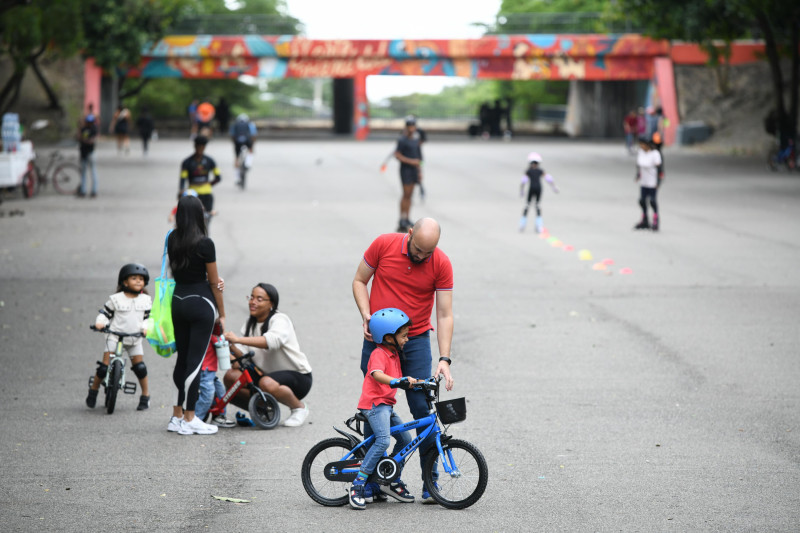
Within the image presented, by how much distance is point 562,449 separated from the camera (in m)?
7.05

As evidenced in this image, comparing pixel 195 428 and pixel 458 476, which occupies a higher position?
pixel 458 476

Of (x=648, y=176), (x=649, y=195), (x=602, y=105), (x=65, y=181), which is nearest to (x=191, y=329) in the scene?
(x=648, y=176)

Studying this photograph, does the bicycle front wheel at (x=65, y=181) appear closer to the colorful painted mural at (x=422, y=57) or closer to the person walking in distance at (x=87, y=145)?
the person walking in distance at (x=87, y=145)

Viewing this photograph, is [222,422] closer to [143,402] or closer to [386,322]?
[143,402]

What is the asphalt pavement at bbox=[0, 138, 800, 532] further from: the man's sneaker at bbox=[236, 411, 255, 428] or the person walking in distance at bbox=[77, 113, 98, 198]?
the person walking in distance at bbox=[77, 113, 98, 198]

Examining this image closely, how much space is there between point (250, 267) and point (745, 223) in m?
10.6

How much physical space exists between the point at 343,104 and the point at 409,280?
162 feet

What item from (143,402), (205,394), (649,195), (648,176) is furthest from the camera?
(649,195)

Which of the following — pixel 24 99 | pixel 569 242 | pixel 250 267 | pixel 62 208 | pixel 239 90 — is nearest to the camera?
pixel 250 267

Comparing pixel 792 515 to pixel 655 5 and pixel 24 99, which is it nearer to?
pixel 655 5

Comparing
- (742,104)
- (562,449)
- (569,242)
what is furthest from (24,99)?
(562,449)

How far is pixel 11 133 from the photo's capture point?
23609mm

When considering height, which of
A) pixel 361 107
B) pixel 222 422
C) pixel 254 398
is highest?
pixel 361 107

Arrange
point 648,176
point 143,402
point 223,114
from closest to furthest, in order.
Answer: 1. point 143,402
2. point 648,176
3. point 223,114
